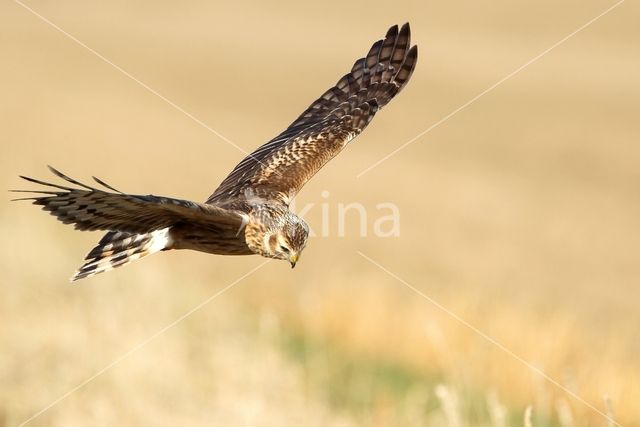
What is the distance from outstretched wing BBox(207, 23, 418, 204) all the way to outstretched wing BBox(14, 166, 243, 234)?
136 cm

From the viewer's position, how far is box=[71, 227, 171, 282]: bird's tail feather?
21.9 ft

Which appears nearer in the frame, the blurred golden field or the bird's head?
the bird's head

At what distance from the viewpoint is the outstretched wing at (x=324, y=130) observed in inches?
310

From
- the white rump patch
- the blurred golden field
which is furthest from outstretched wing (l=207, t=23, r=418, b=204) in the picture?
the blurred golden field

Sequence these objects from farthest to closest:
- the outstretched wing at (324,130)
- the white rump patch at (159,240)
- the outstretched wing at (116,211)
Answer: the outstretched wing at (324,130), the white rump patch at (159,240), the outstretched wing at (116,211)

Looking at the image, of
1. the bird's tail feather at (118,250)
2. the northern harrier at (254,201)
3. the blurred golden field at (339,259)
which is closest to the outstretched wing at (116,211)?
the northern harrier at (254,201)

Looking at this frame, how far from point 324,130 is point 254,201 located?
5.41ft

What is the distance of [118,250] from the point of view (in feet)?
23.0

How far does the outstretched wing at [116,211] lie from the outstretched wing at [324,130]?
1363 mm

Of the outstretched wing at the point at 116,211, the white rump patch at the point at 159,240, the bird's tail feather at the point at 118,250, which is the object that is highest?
the outstretched wing at the point at 116,211

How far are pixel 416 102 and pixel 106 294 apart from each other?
22.2m

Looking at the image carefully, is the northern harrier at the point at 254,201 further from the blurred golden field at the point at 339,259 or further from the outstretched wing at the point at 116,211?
the blurred golden field at the point at 339,259

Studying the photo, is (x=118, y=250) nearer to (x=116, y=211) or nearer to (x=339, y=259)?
(x=116, y=211)

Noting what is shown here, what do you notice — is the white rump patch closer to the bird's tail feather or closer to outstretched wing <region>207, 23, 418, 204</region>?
the bird's tail feather
